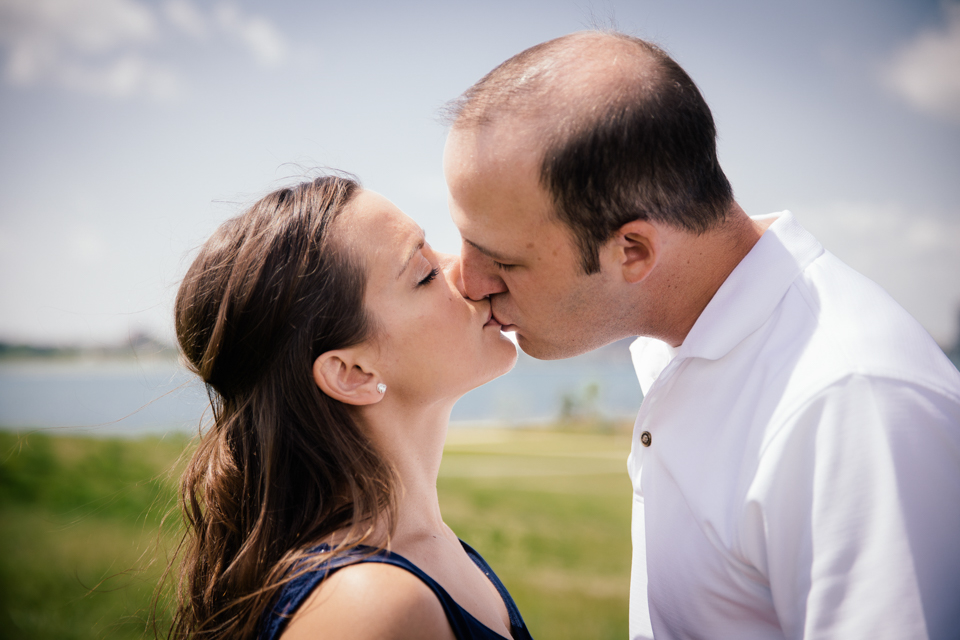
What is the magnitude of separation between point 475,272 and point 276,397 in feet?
3.08

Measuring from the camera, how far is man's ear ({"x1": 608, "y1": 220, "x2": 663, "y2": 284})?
7.38 feet

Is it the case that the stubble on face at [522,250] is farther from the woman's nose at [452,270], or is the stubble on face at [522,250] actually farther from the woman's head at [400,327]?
the woman's head at [400,327]

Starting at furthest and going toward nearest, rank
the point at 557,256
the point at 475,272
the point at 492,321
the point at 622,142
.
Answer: the point at 492,321
the point at 475,272
the point at 557,256
the point at 622,142

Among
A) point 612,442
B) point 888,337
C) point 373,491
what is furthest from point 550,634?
point 612,442

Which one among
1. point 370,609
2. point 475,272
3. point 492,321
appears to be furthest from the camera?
point 492,321

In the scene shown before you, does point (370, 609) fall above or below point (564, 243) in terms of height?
below

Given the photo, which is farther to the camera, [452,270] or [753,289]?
[452,270]

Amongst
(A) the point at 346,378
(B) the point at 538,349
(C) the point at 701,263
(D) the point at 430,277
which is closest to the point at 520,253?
(D) the point at 430,277

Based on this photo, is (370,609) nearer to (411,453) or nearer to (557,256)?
(411,453)

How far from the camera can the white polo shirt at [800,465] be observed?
→ 1.63 meters

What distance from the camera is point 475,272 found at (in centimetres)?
252

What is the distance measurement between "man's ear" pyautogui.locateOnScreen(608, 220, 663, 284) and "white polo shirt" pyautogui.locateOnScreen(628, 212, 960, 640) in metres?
0.29

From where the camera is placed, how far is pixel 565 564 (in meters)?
9.09

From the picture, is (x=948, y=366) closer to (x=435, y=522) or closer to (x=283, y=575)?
(x=435, y=522)
